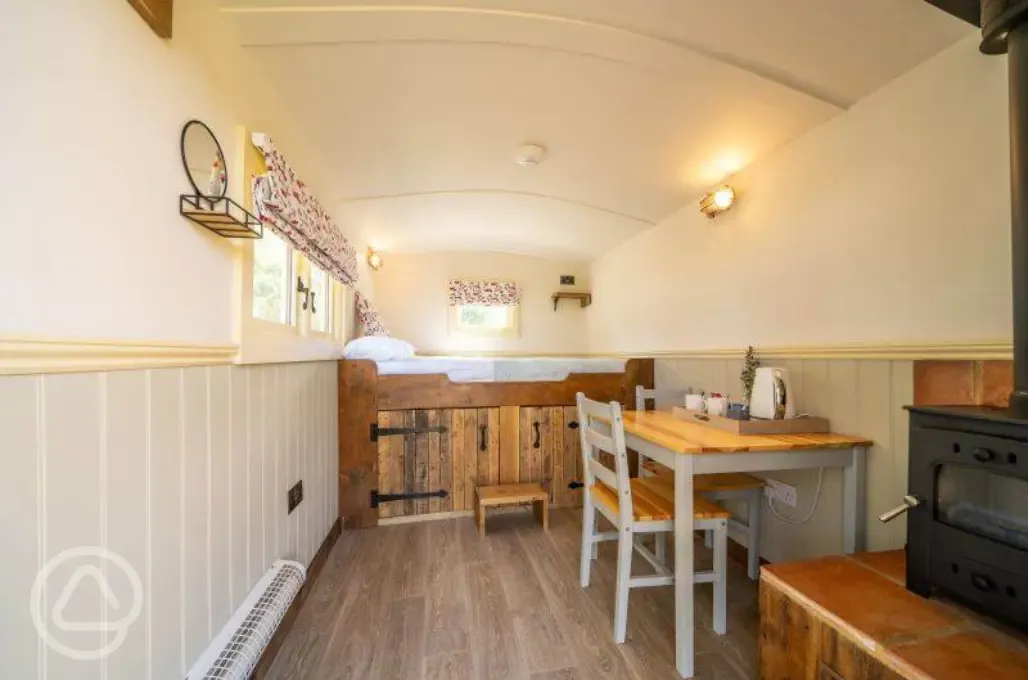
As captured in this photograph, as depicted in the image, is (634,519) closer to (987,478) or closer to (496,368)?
(987,478)

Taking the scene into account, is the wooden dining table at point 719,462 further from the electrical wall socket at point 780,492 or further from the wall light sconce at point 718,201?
the wall light sconce at point 718,201

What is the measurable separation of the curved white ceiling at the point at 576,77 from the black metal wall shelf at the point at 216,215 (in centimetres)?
66

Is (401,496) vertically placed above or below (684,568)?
below

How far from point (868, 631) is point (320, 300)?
2522mm

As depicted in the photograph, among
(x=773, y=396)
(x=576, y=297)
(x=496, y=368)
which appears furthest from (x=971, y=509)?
(x=576, y=297)

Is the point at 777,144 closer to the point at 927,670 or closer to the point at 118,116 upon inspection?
the point at 927,670

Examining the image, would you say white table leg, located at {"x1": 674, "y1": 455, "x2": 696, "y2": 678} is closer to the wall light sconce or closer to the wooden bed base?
the wooden bed base

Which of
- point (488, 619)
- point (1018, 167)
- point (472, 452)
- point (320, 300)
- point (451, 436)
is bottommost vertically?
point (488, 619)

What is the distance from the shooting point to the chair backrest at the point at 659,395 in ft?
8.05

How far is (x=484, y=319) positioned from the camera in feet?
14.4

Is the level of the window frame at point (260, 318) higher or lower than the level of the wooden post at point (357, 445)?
higher

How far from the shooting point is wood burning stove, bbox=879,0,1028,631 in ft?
2.76

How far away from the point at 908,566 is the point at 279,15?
245 centimetres

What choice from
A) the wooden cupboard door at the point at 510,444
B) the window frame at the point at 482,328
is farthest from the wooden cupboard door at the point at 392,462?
the window frame at the point at 482,328
